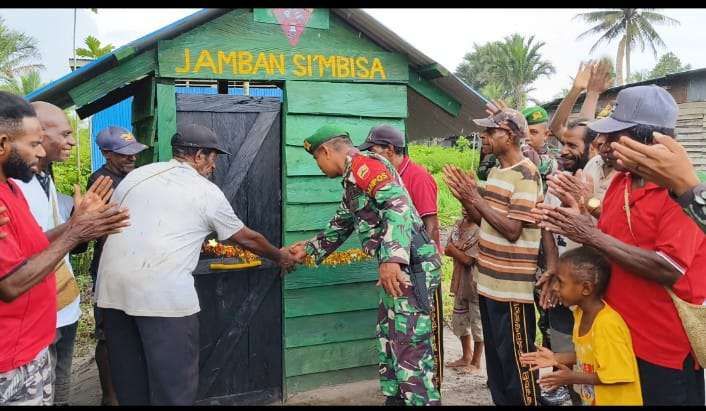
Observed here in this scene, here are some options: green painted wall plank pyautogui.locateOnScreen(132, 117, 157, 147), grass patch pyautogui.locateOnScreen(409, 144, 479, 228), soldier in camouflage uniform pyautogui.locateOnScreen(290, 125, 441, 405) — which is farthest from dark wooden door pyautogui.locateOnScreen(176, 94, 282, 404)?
grass patch pyautogui.locateOnScreen(409, 144, 479, 228)

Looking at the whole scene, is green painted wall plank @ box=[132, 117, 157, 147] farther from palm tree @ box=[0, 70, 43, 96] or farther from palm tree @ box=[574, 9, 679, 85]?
palm tree @ box=[574, 9, 679, 85]

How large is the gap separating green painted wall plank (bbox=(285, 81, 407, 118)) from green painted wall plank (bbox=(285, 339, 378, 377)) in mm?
1965

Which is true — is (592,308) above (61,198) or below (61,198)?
below

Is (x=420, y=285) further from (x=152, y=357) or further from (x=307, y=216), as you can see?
(x=152, y=357)

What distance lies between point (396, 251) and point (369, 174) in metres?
0.52

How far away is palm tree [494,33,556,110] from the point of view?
53.6 m

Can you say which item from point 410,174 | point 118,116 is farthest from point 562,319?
point 118,116

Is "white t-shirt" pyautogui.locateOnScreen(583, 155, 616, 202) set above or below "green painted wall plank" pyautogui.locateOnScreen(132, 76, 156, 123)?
below

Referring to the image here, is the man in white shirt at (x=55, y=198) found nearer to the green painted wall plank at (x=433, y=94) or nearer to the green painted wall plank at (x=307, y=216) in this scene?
the green painted wall plank at (x=307, y=216)

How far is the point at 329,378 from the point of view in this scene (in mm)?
4762

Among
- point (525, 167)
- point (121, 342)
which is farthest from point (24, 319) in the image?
point (525, 167)

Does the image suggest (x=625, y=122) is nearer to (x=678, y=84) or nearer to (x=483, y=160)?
(x=483, y=160)

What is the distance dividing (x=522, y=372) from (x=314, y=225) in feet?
6.30

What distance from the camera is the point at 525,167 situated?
3.76m
